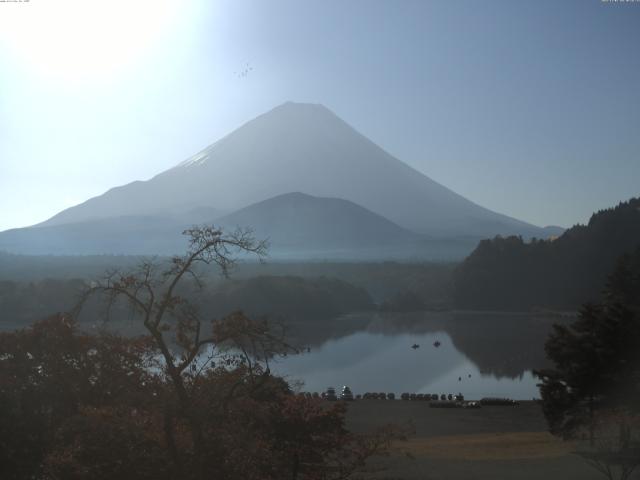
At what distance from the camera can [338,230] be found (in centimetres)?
10875

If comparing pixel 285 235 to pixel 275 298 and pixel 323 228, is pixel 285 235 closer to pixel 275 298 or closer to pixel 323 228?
pixel 323 228

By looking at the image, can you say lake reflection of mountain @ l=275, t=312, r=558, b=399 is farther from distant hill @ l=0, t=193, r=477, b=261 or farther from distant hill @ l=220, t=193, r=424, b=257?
distant hill @ l=220, t=193, r=424, b=257

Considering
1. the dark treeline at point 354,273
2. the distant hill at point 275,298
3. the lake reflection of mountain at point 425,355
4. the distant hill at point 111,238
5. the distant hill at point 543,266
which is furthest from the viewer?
the distant hill at point 111,238

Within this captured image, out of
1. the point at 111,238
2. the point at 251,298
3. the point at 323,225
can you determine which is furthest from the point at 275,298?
the point at 323,225

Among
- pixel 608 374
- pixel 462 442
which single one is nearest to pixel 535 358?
pixel 462 442

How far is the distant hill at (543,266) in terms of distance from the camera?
144ft

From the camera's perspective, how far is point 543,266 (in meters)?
45.5

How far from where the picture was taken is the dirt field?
26.0ft

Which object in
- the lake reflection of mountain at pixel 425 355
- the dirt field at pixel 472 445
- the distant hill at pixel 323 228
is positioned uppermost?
the distant hill at pixel 323 228

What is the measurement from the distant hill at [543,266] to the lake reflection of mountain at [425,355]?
4925 millimetres

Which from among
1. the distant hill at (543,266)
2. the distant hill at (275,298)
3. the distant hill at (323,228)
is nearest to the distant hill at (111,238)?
the distant hill at (323,228)

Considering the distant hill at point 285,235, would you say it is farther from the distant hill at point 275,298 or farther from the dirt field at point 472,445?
the dirt field at point 472,445

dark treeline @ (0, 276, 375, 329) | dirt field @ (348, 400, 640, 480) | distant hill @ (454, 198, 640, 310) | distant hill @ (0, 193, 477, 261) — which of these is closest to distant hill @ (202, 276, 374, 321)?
dark treeline @ (0, 276, 375, 329)

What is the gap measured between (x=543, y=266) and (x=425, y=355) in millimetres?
22418
